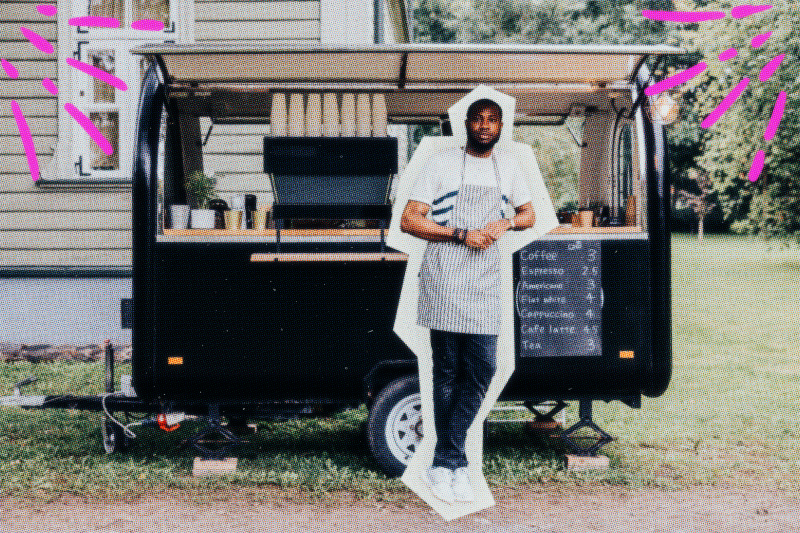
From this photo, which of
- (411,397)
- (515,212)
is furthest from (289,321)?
(515,212)

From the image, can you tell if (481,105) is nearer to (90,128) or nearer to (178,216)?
(178,216)

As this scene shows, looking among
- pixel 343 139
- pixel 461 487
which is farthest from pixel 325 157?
pixel 461 487

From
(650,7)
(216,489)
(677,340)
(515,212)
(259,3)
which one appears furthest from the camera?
(650,7)

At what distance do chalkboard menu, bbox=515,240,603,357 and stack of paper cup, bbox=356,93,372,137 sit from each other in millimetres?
1244

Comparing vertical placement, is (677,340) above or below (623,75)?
below

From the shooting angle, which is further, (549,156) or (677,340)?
(549,156)

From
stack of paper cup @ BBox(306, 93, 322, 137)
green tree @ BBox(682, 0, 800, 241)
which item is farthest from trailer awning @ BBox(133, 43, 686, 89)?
green tree @ BBox(682, 0, 800, 241)

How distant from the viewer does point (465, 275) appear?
4.03 meters

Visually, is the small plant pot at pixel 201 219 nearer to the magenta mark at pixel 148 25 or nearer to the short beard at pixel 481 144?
the short beard at pixel 481 144

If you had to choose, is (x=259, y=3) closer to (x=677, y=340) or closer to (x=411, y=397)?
(x=411, y=397)

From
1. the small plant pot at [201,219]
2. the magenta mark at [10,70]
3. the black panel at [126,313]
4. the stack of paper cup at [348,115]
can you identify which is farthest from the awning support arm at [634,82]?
the magenta mark at [10,70]

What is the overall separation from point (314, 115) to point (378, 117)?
0.40 metres

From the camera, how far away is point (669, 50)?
4.55 meters

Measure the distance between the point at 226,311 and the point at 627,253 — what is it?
2365 millimetres
